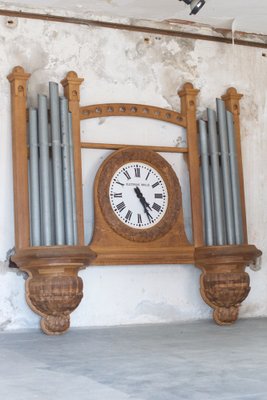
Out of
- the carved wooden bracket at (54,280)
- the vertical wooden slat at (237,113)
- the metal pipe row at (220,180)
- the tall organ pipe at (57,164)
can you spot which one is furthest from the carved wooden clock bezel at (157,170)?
the vertical wooden slat at (237,113)

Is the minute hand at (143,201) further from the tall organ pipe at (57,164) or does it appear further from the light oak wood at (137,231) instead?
the tall organ pipe at (57,164)

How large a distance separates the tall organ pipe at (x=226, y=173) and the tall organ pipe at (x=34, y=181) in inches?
62.4

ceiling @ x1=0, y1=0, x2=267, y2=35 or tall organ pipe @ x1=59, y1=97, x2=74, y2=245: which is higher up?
ceiling @ x1=0, y1=0, x2=267, y2=35

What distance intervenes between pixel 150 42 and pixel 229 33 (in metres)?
0.81

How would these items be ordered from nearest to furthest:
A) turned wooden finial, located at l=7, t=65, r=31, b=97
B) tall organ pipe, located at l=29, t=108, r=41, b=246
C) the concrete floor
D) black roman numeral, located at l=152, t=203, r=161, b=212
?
the concrete floor
tall organ pipe, located at l=29, t=108, r=41, b=246
turned wooden finial, located at l=7, t=65, r=31, b=97
black roman numeral, located at l=152, t=203, r=161, b=212

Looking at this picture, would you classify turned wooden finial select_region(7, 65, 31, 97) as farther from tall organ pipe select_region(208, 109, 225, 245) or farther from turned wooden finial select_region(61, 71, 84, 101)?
tall organ pipe select_region(208, 109, 225, 245)

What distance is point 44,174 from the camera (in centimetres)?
545

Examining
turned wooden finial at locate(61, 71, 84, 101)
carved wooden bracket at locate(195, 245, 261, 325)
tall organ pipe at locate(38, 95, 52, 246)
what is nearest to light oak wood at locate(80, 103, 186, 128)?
turned wooden finial at locate(61, 71, 84, 101)

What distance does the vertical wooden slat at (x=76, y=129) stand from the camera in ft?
18.5

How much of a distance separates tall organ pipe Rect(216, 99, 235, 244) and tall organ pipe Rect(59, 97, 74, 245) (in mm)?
1346

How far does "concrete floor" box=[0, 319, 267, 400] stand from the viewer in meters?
3.11

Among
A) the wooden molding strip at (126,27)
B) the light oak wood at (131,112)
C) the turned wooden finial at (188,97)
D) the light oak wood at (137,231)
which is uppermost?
the wooden molding strip at (126,27)

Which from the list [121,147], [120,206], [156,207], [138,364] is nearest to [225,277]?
[156,207]

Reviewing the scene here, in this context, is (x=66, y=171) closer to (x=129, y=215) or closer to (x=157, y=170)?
(x=129, y=215)
